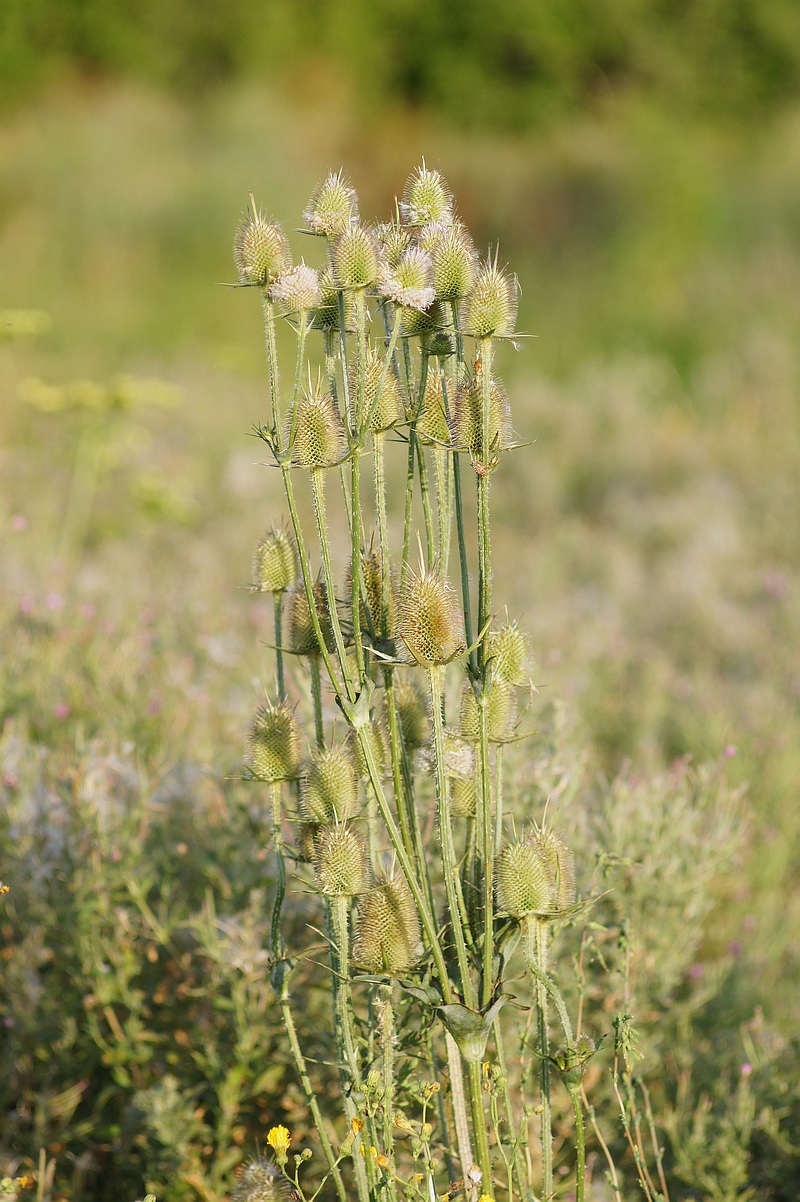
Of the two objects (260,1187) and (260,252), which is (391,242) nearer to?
(260,252)

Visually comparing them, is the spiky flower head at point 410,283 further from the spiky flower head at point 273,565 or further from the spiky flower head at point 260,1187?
the spiky flower head at point 260,1187

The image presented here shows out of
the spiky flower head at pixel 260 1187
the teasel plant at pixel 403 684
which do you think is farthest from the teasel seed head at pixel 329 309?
the spiky flower head at pixel 260 1187

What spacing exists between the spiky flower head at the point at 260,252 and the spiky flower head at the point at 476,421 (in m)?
0.24

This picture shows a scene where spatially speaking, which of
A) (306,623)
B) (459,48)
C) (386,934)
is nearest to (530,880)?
(386,934)

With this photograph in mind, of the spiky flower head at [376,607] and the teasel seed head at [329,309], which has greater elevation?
the teasel seed head at [329,309]

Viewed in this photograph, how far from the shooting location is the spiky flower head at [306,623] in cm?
148

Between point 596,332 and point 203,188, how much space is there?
543 cm

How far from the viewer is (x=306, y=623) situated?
4.86 feet

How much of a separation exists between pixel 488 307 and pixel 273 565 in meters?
0.41

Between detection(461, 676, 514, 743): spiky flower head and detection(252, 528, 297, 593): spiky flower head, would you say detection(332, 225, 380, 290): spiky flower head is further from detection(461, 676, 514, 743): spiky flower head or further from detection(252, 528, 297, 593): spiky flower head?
detection(461, 676, 514, 743): spiky flower head

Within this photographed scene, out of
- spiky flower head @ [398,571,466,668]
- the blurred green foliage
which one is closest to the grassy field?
spiky flower head @ [398,571,466,668]

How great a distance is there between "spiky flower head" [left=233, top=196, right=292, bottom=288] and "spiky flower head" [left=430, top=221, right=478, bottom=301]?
0.17 metres

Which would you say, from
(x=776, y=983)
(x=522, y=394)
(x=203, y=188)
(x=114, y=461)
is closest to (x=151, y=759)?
(x=776, y=983)

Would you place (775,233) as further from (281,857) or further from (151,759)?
(281,857)
